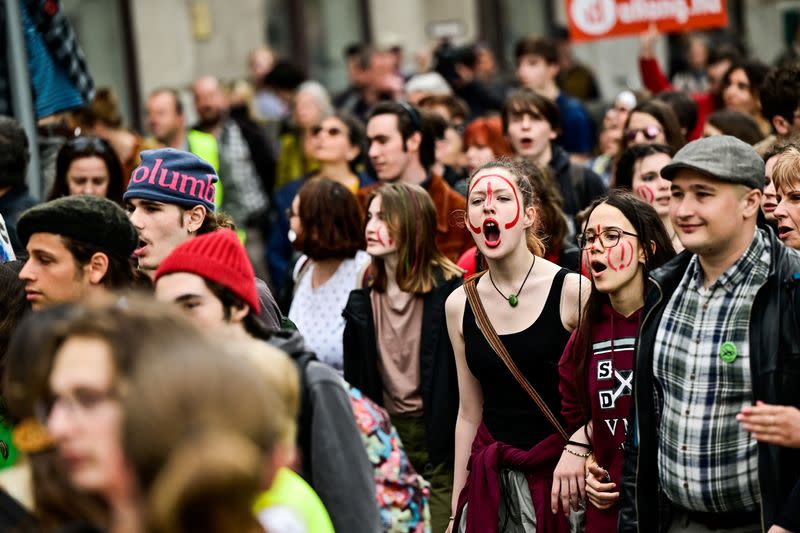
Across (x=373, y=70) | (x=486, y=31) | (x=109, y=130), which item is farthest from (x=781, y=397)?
(x=486, y=31)

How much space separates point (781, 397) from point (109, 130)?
7506mm

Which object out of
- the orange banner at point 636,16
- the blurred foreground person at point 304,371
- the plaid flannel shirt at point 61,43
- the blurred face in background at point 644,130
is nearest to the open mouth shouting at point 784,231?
the blurred foreground person at point 304,371

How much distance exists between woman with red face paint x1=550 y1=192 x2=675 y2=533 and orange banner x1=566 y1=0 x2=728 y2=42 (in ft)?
21.2

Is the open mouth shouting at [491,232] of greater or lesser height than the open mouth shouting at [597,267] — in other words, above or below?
above

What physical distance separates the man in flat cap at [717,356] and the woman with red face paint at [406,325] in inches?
74.4

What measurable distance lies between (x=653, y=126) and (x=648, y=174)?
120cm

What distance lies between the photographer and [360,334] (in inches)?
276

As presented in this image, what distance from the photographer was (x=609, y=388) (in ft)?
18.1

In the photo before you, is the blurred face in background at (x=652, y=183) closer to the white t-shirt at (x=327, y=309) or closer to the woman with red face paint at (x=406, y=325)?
the woman with red face paint at (x=406, y=325)

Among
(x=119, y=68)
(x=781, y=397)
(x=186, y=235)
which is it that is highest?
(x=119, y=68)

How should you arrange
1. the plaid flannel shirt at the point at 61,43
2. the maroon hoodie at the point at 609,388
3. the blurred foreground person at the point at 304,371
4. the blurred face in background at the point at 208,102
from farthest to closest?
the blurred face in background at the point at 208,102, the plaid flannel shirt at the point at 61,43, the maroon hoodie at the point at 609,388, the blurred foreground person at the point at 304,371

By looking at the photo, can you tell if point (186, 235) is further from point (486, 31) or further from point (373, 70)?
point (486, 31)

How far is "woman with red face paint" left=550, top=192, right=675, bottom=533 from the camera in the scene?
18.0 ft

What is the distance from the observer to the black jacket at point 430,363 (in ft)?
21.5
